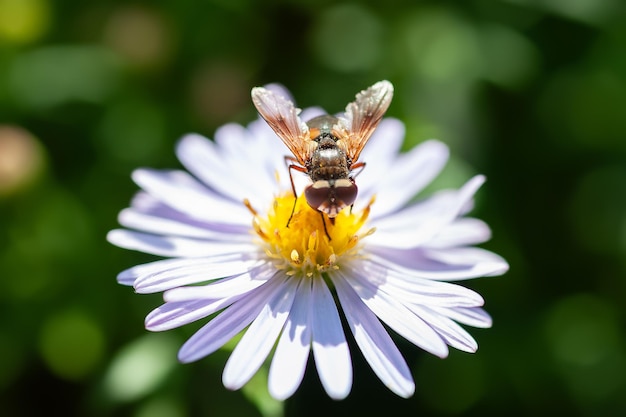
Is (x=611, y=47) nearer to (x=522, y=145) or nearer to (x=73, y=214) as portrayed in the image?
(x=522, y=145)

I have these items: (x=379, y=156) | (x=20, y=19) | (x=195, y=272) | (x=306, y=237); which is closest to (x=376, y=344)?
(x=306, y=237)

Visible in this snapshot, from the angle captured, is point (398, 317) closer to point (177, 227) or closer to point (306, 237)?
point (306, 237)

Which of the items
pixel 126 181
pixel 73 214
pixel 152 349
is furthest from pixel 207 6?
pixel 152 349

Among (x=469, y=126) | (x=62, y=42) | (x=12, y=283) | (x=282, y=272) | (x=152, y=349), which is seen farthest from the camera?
(x=62, y=42)

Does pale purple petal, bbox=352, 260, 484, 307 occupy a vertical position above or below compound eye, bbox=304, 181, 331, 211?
below

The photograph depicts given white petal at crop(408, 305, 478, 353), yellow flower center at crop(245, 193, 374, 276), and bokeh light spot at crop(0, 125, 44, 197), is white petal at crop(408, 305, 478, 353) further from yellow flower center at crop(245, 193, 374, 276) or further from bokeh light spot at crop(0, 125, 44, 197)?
bokeh light spot at crop(0, 125, 44, 197)

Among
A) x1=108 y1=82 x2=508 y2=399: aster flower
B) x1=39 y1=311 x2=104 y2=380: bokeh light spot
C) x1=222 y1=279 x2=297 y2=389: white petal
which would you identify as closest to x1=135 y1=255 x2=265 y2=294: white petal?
x1=108 y1=82 x2=508 y2=399: aster flower
